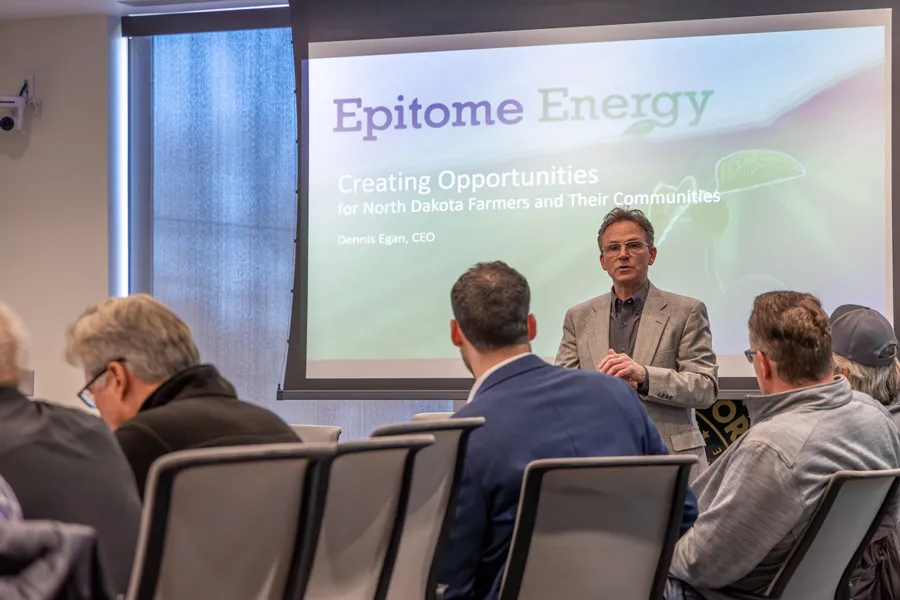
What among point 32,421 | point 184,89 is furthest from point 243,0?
point 32,421

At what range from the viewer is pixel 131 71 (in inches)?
258

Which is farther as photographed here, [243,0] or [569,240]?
[243,0]

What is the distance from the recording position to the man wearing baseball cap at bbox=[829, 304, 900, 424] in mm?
3164

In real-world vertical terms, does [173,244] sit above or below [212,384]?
above

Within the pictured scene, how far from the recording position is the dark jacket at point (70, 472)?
1.73 meters

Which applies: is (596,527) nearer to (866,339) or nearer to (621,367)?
(621,367)

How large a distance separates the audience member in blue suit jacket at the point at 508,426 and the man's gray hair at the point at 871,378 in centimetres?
108

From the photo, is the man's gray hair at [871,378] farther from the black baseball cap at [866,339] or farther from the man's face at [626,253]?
the man's face at [626,253]

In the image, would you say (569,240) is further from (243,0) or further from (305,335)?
(243,0)

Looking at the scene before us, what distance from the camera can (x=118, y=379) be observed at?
2.26m

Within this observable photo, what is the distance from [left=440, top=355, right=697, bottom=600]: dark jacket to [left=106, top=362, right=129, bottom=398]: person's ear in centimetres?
71

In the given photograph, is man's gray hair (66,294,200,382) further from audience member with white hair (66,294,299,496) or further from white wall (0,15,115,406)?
white wall (0,15,115,406)

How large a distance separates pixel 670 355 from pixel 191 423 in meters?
2.09

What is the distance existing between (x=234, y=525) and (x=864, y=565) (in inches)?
82.0
